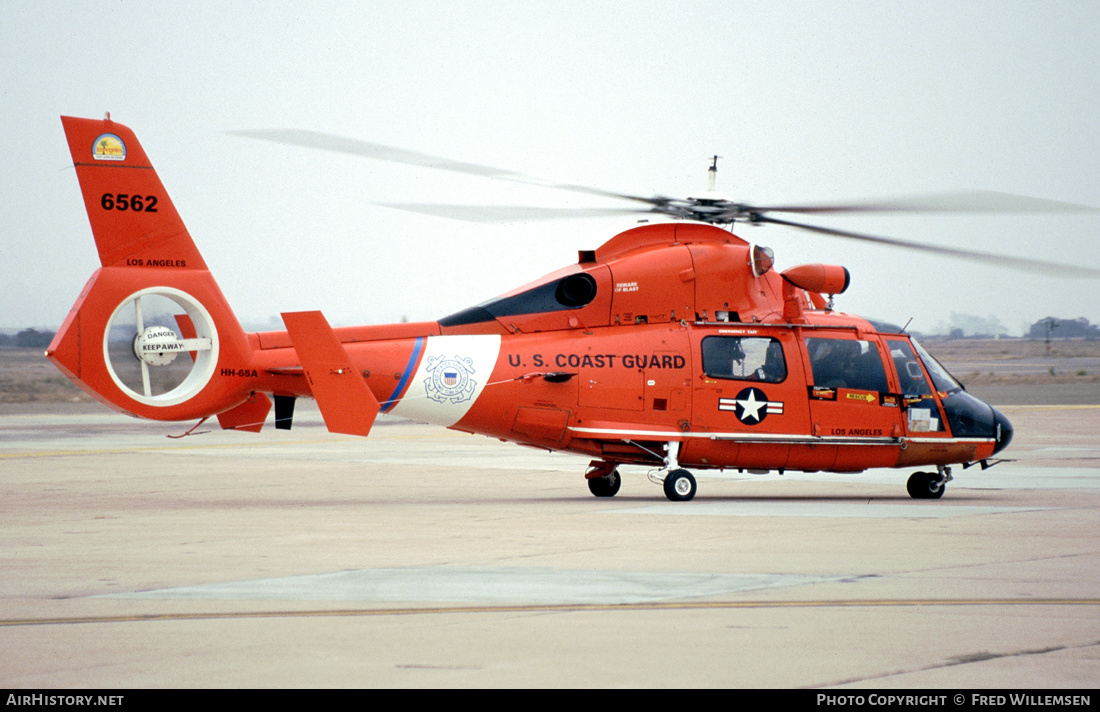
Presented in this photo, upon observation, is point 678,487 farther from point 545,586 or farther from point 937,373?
point 545,586

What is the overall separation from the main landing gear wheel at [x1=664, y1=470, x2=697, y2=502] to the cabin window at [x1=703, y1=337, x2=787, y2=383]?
1604 millimetres

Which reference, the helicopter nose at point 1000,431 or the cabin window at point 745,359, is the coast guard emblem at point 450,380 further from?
the helicopter nose at point 1000,431

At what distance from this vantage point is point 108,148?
15.0 meters

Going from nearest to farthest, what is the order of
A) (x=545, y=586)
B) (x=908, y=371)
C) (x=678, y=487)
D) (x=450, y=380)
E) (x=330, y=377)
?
1. (x=545, y=586)
2. (x=330, y=377)
3. (x=450, y=380)
4. (x=678, y=487)
5. (x=908, y=371)

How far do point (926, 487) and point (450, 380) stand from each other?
7416 millimetres

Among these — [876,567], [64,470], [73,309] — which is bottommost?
[64,470]

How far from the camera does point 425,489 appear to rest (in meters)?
18.8

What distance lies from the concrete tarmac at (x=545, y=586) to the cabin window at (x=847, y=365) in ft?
5.82

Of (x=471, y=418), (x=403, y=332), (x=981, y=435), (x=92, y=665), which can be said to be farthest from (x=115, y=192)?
(x=981, y=435)

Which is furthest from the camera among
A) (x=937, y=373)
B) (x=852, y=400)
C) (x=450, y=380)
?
(x=937, y=373)

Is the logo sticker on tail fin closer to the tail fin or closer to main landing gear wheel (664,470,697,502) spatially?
the tail fin

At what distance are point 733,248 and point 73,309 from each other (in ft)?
30.4

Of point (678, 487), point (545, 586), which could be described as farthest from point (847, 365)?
point (545, 586)

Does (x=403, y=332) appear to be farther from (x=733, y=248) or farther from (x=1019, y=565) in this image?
(x=1019, y=565)
